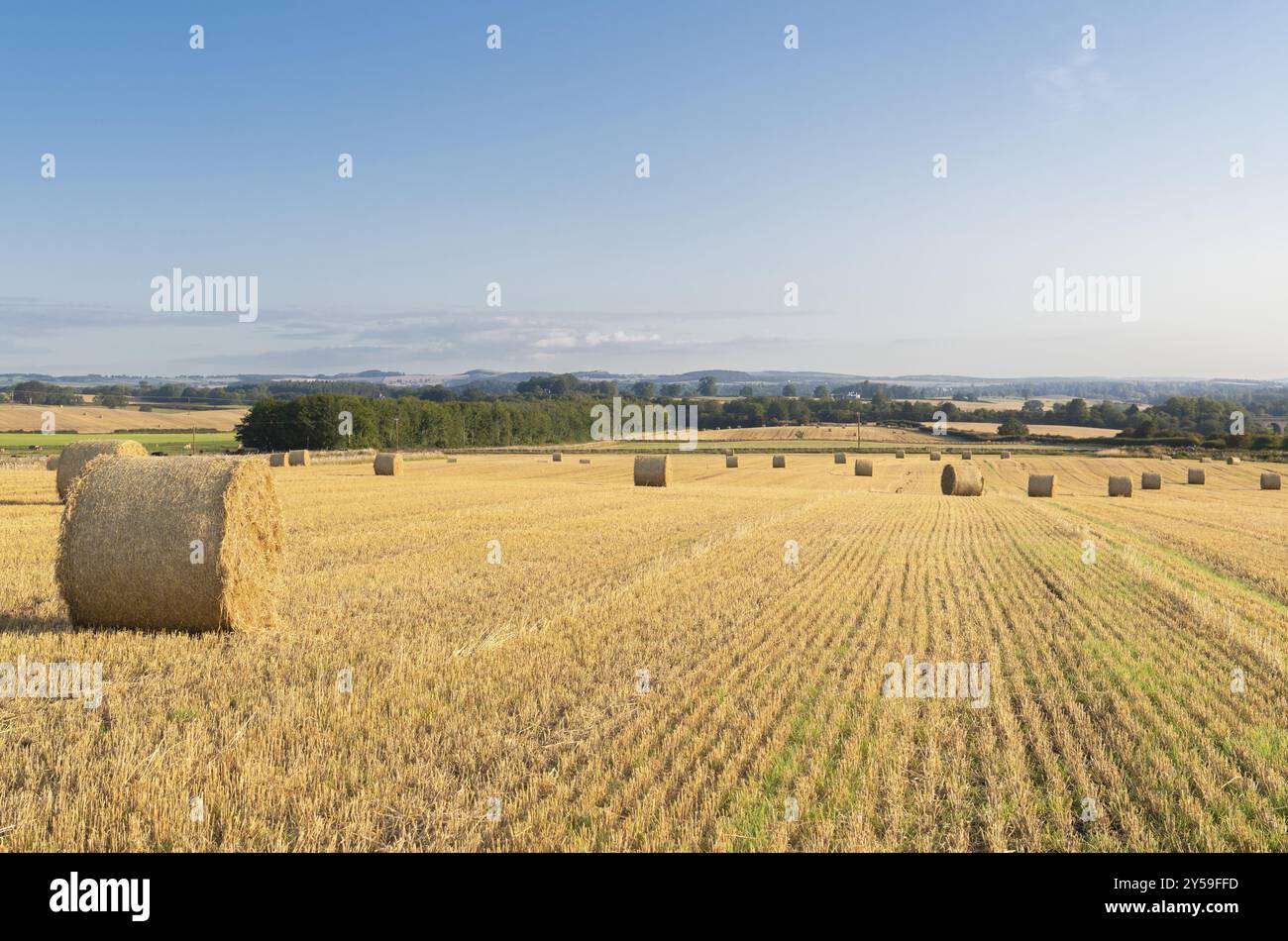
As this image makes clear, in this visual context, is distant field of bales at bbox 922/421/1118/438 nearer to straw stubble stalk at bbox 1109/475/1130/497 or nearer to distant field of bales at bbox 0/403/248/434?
straw stubble stalk at bbox 1109/475/1130/497

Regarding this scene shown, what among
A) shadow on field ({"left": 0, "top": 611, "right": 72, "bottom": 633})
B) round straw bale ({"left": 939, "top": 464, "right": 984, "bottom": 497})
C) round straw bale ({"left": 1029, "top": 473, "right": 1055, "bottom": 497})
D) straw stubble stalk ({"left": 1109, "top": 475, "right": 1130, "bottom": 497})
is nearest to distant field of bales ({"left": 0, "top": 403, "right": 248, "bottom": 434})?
round straw bale ({"left": 939, "top": 464, "right": 984, "bottom": 497})

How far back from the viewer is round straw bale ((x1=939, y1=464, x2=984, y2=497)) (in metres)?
41.7

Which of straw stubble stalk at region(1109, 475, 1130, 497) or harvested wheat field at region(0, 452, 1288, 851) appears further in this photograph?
straw stubble stalk at region(1109, 475, 1130, 497)

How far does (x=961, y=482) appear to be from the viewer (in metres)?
41.7

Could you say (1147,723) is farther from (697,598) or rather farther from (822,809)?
(697,598)

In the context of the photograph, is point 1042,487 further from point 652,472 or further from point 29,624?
point 29,624

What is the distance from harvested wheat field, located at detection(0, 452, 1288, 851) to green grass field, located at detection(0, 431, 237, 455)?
197 ft

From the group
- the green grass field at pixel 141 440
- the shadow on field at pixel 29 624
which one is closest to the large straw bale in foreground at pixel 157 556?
the shadow on field at pixel 29 624

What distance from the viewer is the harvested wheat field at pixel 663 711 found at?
5629 mm

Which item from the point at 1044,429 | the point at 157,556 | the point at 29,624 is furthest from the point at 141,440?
the point at 1044,429

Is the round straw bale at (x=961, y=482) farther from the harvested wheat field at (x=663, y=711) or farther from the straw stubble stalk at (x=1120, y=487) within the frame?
the harvested wheat field at (x=663, y=711)

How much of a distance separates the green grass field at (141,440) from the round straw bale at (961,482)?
51.1 meters

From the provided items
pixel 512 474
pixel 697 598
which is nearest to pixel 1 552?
pixel 697 598
